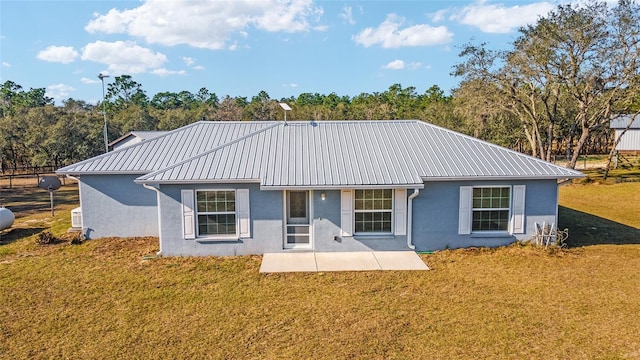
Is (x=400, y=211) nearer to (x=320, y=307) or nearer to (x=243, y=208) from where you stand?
(x=320, y=307)

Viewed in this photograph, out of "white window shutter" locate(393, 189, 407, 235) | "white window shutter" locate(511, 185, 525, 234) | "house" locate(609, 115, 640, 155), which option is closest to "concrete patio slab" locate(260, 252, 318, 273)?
"white window shutter" locate(393, 189, 407, 235)

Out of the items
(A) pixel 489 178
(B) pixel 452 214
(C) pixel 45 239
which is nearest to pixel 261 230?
(B) pixel 452 214

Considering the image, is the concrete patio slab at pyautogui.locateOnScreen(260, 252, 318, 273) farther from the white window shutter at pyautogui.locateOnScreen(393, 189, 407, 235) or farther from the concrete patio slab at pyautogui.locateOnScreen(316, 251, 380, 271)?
the white window shutter at pyautogui.locateOnScreen(393, 189, 407, 235)

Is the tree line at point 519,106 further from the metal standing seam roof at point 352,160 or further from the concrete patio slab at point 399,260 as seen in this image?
the concrete patio slab at point 399,260

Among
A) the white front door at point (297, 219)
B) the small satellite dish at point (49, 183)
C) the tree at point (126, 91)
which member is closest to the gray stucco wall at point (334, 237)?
the white front door at point (297, 219)

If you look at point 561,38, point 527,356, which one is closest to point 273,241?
point 527,356

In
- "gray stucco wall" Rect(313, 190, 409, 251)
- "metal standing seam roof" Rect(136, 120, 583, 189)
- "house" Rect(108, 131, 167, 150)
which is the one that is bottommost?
"gray stucco wall" Rect(313, 190, 409, 251)
